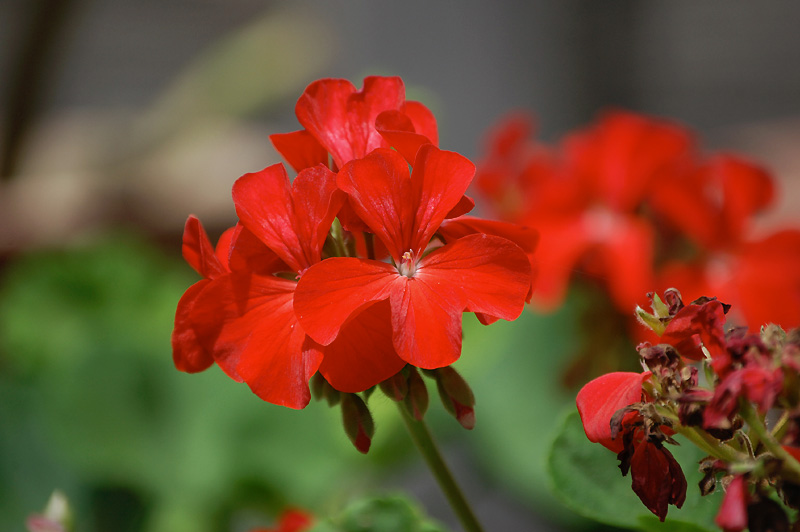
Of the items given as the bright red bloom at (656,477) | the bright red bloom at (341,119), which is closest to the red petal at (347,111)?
the bright red bloom at (341,119)

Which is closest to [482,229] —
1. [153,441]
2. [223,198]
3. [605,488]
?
[605,488]

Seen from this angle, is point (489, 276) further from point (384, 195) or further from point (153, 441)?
point (153, 441)

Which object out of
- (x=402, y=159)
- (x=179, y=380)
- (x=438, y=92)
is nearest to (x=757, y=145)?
(x=438, y=92)

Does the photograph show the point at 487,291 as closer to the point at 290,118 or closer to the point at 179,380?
the point at 179,380

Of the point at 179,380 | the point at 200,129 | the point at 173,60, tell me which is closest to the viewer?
the point at 179,380

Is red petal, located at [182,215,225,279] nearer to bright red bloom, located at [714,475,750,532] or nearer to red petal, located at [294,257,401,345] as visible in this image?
red petal, located at [294,257,401,345]

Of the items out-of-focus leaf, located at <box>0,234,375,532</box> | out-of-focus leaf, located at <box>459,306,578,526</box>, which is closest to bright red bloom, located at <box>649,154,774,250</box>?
out-of-focus leaf, located at <box>459,306,578,526</box>

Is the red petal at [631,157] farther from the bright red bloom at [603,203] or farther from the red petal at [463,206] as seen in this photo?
the red petal at [463,206]

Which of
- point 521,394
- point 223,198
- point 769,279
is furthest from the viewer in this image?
point 223,198
